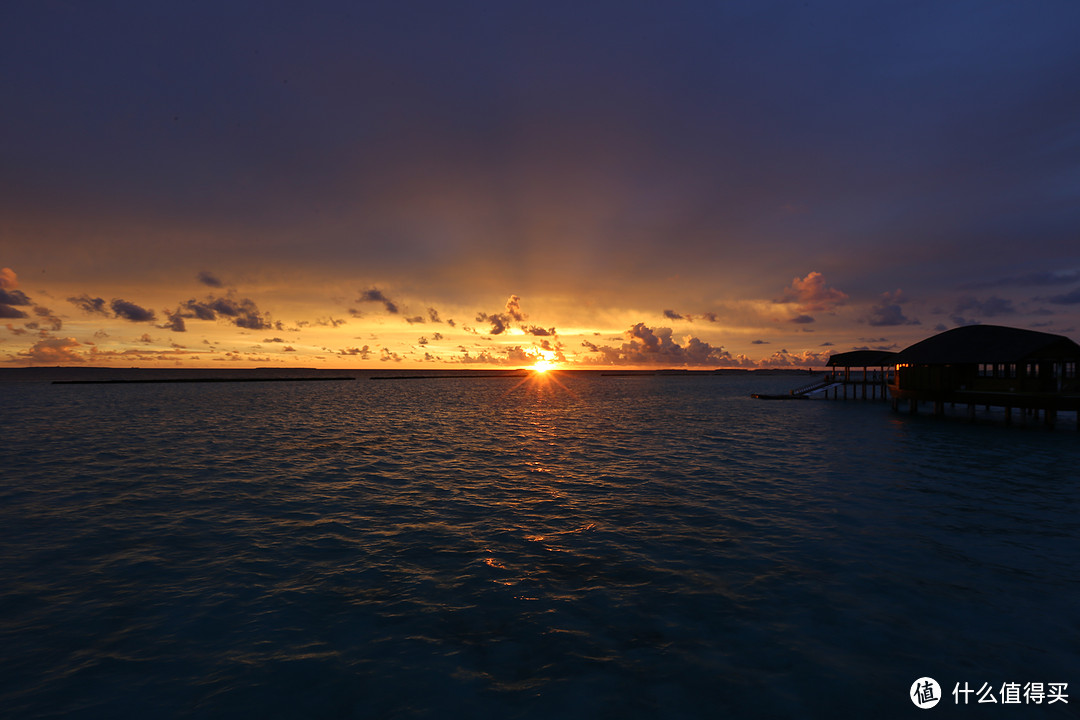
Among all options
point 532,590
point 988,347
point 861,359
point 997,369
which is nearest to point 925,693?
point 532,590

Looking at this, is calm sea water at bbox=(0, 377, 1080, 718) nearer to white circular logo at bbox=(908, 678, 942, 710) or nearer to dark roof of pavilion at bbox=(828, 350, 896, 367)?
white circular logo at bbox=(908, 678, 942, 710)

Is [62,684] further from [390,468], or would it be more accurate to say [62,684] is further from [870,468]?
[870,468]

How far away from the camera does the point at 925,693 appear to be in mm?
6668

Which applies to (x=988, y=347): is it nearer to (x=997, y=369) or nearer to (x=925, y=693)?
(x=997, y=369)

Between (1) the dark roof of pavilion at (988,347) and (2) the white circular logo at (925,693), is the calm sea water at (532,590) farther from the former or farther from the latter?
(1) the dark roof of pavilion at (988,347)

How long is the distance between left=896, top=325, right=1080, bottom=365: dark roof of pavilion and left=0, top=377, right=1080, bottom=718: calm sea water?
722 inches

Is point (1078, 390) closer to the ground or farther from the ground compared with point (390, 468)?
farther from the ground

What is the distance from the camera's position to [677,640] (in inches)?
312

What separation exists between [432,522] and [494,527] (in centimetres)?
→ 206

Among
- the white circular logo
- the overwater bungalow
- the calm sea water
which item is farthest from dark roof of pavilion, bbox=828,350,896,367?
the white circular logo

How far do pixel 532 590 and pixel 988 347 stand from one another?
45.8 m

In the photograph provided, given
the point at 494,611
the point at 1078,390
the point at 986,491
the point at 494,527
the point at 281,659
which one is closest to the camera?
the point at 281,659

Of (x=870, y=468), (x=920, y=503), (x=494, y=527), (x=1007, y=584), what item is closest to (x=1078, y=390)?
(x=870, y=468)

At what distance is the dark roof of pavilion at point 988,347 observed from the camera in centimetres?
3328
